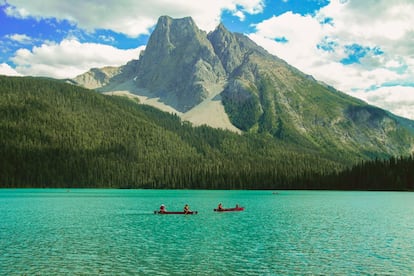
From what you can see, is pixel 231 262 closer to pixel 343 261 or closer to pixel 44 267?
pixel 343 261

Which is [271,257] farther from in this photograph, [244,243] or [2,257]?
[2,257]

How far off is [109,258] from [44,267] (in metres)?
7.19

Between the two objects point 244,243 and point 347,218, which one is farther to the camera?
point 347,218

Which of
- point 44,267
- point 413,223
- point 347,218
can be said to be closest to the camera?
point 44,267

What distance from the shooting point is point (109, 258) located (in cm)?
4894

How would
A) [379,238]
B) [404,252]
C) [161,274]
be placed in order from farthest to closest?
1. [379,238]
2. [404,252]
3. [161,274]

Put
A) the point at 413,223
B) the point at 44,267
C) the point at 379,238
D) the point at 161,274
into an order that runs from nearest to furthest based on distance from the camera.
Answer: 1. the point at 161,274
2. the point at 44,267
3. the point at 379,238
4. the point at 413,223

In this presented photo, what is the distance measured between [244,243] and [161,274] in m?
21.1

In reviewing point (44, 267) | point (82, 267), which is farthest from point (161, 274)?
point (44, 267)

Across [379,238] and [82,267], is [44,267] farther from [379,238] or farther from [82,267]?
[379,238]

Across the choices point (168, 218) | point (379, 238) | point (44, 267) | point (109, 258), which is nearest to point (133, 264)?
point (109, 258)

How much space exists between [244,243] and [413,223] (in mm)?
42030

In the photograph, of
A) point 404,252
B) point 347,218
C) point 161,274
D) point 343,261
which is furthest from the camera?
point 347,218

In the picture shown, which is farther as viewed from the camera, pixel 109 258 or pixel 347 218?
pixel 347 218
